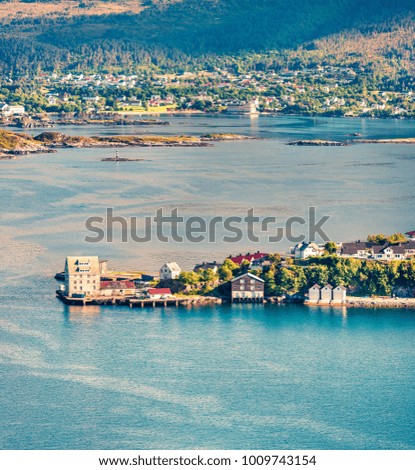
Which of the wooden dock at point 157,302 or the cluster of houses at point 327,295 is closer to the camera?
the wooden dock at point 157,302

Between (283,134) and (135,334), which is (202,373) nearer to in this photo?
(135,334)

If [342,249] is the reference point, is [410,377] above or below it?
below

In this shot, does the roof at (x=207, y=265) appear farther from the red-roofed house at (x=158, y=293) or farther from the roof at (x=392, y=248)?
the roof at (x=392, y=248)

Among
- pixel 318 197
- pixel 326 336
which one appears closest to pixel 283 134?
pixel 318 197

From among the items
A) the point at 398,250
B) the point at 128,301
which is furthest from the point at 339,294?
the point at 128,301

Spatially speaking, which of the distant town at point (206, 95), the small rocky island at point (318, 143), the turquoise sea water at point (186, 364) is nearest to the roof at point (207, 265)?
the turquoise sea water at point (186, 364)

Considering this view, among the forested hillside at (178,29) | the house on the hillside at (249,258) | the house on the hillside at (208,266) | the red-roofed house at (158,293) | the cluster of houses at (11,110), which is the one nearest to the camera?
the red-roofed house at (158,293)

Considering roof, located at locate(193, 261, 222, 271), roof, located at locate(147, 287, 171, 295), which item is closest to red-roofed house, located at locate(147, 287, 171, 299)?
roof, located at locate(147, 287, 171, 295)
